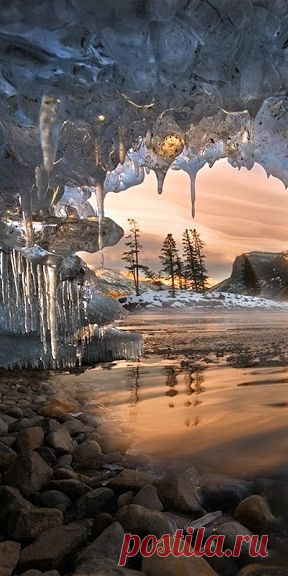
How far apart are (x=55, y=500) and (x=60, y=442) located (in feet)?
2.29

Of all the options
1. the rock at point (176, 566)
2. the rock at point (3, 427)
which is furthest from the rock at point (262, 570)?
the rock at point (3, 427)

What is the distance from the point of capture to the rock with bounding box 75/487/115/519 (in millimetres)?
1865

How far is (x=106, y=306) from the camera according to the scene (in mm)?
9078

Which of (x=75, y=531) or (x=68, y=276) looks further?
(x=68, y=276)

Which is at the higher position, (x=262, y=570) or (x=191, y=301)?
(x=191, y=301)

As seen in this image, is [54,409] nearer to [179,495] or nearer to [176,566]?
[179,495]

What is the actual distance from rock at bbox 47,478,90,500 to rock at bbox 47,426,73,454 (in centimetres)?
51

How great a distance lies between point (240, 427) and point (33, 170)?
3.65m

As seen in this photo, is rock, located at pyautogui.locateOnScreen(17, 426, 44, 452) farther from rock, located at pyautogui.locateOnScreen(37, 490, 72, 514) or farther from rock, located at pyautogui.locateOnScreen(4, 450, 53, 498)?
rock, located at pyautogui.locateOnScreen(37, 490, 72, 514)

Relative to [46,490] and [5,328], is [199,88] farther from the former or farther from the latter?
[5,328]

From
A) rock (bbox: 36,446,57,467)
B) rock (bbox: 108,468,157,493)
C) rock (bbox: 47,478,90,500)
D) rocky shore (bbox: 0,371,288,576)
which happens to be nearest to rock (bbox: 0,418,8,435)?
rocky shore (bbox: 0,371,288,576)

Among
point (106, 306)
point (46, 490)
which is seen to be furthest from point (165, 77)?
point (106, 306)

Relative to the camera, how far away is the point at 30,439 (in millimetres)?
2654

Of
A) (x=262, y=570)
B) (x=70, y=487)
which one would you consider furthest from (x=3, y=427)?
(x=262, y=570)
